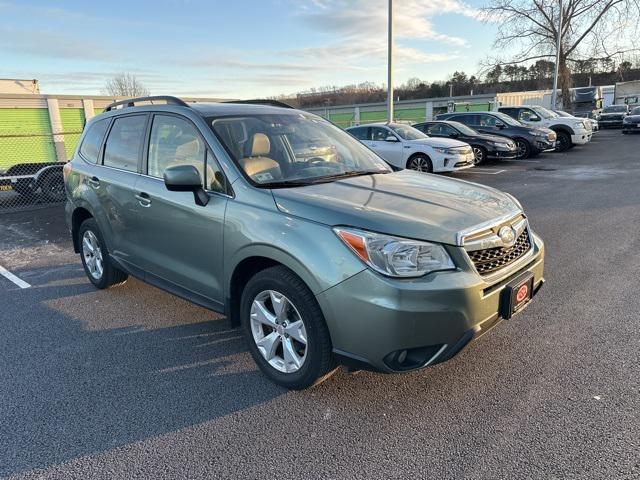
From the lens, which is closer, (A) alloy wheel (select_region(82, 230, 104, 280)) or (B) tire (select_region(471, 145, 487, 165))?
(A) alloy wheel (select_region(82, 230, 104, 280))

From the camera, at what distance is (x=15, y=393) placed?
3158 millimetres

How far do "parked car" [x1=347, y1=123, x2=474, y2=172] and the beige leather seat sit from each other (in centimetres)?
860

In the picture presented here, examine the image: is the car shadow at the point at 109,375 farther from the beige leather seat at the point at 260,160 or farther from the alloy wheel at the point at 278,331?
the beige leather seat at the point at 260,160

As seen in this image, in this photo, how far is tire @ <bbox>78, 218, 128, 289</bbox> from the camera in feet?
15.7

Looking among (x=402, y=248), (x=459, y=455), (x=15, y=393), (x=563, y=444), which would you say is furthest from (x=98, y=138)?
(x=563, y=444)

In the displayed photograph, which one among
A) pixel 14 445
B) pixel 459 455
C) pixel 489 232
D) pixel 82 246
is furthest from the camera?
pixel 82 246

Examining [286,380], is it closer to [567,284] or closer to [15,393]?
[15,393]

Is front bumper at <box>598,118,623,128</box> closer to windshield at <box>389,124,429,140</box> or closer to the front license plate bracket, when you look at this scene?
windshield at <box>389,124,429,140</box>

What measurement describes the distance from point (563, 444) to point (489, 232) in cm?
121

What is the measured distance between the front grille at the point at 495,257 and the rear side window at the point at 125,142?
293 cm

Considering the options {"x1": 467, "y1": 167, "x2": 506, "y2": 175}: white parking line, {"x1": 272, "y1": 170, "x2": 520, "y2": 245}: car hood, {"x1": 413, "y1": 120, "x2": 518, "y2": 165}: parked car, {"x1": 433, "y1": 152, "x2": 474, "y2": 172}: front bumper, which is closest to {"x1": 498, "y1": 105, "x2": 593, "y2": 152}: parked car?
{"x1": 413, "y1": 120, "x2": 518, "y2": 165}: parked car

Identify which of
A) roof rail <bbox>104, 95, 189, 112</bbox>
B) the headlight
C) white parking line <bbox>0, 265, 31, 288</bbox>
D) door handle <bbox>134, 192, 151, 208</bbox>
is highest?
roof rail <bbox>104, 95, 189, 112</bbox>

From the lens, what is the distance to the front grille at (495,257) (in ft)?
9.04

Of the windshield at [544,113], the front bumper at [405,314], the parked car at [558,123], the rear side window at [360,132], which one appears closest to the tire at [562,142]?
the parked car at [558,123]
